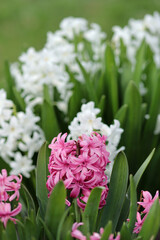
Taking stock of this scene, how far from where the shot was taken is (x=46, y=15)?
18.0 ft

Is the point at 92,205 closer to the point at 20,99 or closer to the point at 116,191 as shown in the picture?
the point at 116,191

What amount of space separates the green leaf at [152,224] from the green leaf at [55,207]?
220 millimetres

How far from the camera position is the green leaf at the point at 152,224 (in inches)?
37.4

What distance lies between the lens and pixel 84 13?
5527 millimetres

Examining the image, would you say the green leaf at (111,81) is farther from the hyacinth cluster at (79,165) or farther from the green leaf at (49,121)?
the hyacinth cluster at (79,165)

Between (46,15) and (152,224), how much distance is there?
4.90m

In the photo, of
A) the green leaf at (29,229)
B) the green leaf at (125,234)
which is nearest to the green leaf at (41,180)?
the green leaf at (29,229)

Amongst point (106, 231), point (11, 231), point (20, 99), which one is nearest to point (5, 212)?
point (11, 231)

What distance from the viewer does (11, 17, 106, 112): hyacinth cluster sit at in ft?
6.46

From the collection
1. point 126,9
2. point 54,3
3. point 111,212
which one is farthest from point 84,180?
point 54,3

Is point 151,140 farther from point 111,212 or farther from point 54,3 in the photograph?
point 54,3

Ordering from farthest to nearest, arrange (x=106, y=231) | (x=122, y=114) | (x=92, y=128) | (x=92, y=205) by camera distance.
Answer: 1. (x=122, y=114)
2. (x=92, y=128)
3. (x=92, y=205)
4. (x=106, y=231)

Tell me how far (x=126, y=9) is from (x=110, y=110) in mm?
3856

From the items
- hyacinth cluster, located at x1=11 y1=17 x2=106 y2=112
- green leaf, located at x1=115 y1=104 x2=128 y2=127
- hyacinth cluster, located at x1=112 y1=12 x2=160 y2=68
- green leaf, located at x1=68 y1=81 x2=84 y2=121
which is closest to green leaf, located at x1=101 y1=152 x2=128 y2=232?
green leaf, located at x1=115 y1=104 x2=128 y2=127
